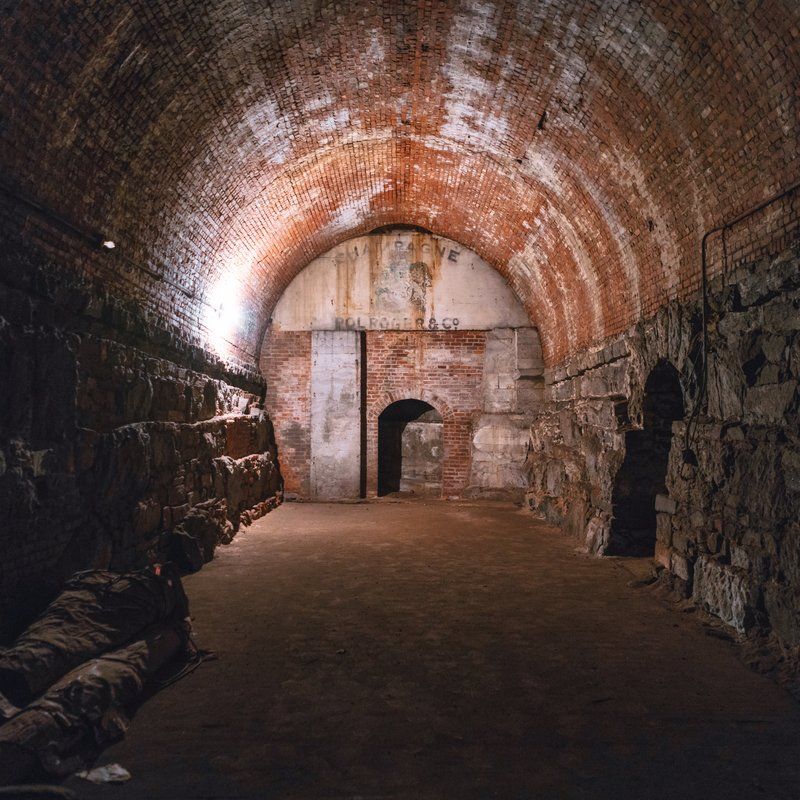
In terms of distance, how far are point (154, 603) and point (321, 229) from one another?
8.48 m

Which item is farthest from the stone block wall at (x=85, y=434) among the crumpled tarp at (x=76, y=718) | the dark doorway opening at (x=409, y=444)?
the dark doorway opening at (x=409, y=444)

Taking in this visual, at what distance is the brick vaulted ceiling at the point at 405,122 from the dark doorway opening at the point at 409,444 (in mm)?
4733

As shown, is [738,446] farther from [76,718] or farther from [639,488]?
[76,718]

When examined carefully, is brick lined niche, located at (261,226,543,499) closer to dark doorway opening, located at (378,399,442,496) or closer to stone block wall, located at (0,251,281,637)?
dark doorway opening, located at (378,399,442,496)

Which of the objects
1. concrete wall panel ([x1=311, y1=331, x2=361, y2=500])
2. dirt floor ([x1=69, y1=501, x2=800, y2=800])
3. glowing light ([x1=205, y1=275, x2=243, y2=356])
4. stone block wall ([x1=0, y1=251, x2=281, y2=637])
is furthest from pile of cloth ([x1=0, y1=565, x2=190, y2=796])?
concrete wall panel ([x1=311, y1=331, x2=361, y2=500])

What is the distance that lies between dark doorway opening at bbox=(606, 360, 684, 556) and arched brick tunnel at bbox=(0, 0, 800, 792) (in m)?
0.09

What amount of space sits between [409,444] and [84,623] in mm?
10267

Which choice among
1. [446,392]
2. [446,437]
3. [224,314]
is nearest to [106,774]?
[224,314]

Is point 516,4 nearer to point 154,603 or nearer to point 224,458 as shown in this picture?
Answer: point 154,603

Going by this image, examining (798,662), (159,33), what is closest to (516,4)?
(159,33)

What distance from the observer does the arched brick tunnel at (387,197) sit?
4254 mm

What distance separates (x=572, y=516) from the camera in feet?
29.5

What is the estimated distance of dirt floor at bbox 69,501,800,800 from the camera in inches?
109

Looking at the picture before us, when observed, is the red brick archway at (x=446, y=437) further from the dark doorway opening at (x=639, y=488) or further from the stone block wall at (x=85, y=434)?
the dark doorway opening at (x=639, y=488)
